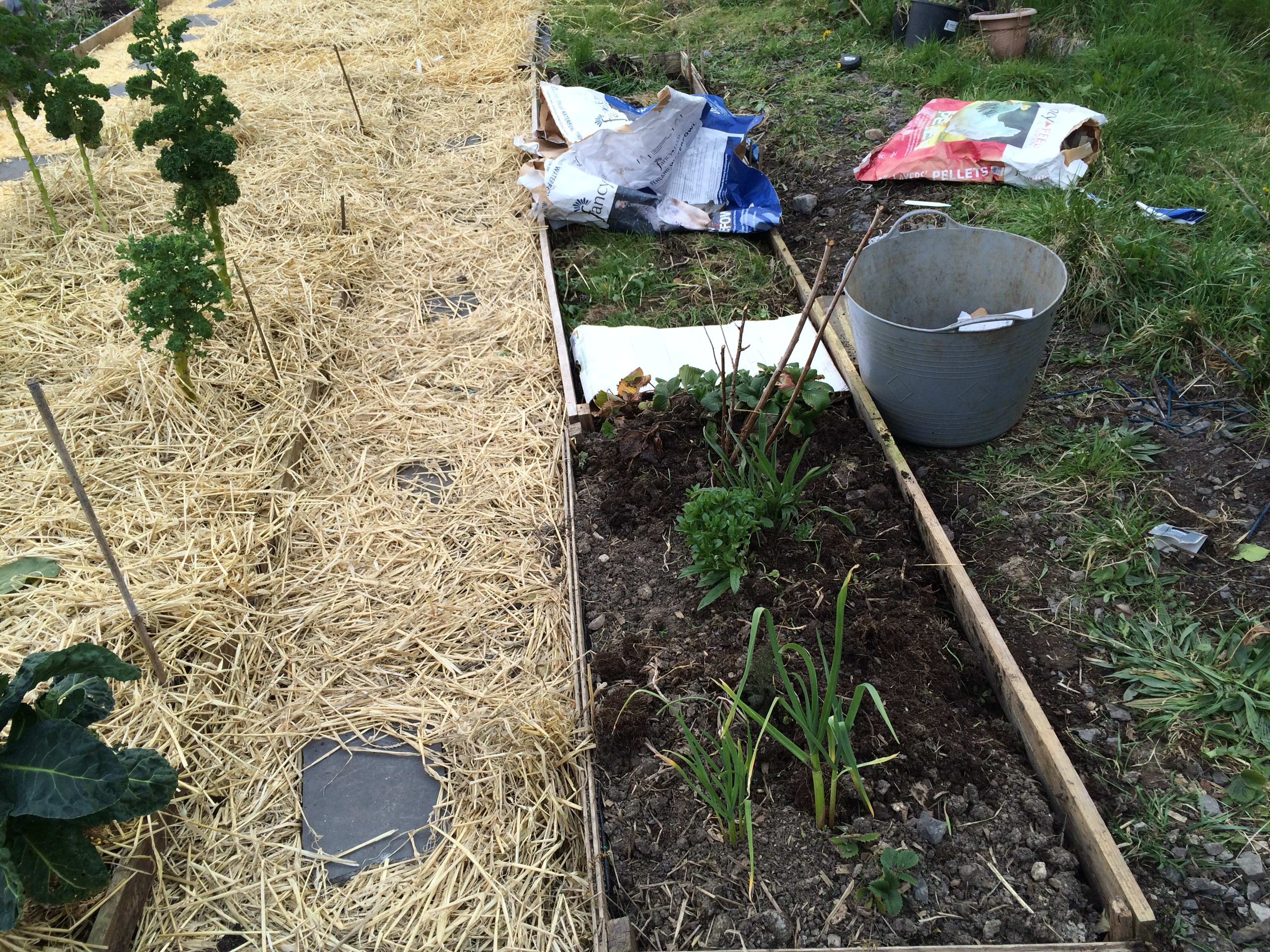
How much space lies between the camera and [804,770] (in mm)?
1945

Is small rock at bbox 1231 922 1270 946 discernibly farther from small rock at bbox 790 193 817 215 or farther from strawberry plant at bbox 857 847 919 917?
small rock at bbox 790 193 817 215

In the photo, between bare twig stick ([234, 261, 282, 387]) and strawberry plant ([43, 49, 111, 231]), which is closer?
bare twig stick ([234, 261, 282, 387])

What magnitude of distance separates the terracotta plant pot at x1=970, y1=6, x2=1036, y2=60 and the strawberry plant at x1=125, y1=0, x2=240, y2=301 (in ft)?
15.5

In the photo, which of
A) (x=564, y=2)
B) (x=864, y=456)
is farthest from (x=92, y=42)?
(x=864, y=456)

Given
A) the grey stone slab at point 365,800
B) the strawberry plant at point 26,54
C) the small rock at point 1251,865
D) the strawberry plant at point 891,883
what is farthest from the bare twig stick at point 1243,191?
the strawberry plant at point 26,54

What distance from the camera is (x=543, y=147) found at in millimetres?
4859

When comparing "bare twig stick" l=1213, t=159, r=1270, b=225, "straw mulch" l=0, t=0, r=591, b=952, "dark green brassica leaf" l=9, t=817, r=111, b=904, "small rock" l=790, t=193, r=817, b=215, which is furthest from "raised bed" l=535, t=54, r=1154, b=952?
"bare twig stick" l=1213, t=159, r=1270, b=225

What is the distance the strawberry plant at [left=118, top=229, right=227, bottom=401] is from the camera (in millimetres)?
2703

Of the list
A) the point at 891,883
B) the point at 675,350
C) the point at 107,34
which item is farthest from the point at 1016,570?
the point at 107,34

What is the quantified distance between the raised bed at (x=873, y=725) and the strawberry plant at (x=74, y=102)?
8.66 ft

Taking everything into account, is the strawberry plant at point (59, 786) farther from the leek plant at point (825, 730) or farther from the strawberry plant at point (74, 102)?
the strawberry plant at point (74, 102)

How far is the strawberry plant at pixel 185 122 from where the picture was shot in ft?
9.75

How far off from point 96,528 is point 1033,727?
7.45 ft

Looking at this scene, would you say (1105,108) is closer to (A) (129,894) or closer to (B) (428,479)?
(B) (428,479)
